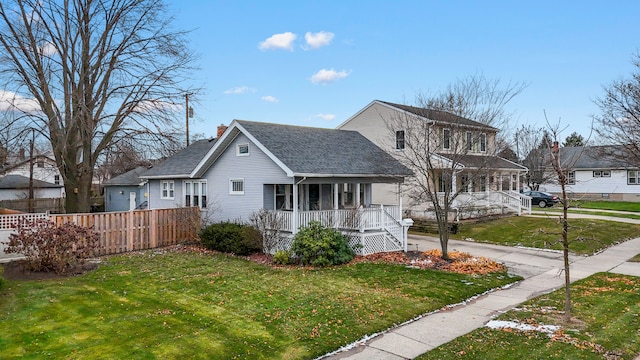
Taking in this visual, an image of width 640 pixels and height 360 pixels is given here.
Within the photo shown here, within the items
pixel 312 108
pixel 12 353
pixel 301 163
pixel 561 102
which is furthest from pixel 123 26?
pixel 561 102

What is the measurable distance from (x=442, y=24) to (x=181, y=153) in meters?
16.8

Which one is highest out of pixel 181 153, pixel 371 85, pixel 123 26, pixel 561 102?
pixel 123 26

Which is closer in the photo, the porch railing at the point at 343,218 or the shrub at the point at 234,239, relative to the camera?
the porch railing at the point at 343,218

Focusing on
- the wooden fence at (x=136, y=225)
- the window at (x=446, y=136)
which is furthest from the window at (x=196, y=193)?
the window at (x=446, y=136)

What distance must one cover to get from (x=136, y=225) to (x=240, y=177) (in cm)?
464

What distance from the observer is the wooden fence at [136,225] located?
14.4 metres

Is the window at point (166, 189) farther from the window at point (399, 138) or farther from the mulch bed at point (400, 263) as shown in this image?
the window at point (399, 138)

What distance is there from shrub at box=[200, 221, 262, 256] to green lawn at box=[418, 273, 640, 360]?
9666 millimetres

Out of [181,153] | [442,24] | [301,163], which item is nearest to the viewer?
[301,163]

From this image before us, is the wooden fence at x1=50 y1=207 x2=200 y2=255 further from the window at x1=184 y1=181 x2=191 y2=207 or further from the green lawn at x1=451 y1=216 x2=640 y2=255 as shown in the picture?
the green lawn at x1=451 y1=216 x2=640 y2=255

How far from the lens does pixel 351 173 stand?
16.3m

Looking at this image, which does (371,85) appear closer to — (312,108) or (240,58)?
(312,108)

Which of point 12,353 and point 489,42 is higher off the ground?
point 489,42

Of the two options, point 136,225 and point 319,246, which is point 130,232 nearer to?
point 136,225
